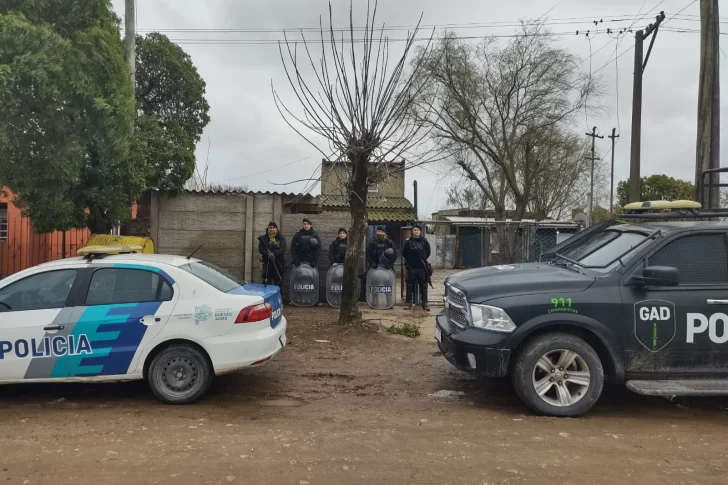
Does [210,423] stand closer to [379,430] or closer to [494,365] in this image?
[379,430]

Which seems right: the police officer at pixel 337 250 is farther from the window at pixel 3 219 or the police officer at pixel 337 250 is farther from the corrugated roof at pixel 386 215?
the corrugated roof at pixel 386 215

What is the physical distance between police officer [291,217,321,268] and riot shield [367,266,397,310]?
3.94 feet

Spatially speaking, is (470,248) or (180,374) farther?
(470,248)

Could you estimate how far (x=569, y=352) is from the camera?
510cm

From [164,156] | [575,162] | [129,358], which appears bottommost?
[129,358]

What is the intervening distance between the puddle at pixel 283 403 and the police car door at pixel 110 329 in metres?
1.29

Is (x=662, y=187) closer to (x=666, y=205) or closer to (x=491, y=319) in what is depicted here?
(x=666, y=205)

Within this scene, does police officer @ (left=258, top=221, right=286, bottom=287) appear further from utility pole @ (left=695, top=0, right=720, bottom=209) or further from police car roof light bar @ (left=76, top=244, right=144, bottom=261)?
utility pole @ (left=695, top=0, right=720, bottom=209)

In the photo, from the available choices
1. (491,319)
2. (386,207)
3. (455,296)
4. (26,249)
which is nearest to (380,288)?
(455,296)

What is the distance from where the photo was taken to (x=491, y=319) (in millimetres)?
5184

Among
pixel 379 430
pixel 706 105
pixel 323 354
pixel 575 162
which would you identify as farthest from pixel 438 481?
pixel 575 162

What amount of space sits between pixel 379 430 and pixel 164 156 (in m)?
8.92

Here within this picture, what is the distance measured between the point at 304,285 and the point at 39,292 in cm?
624

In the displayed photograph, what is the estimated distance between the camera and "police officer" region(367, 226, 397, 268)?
11.1m
